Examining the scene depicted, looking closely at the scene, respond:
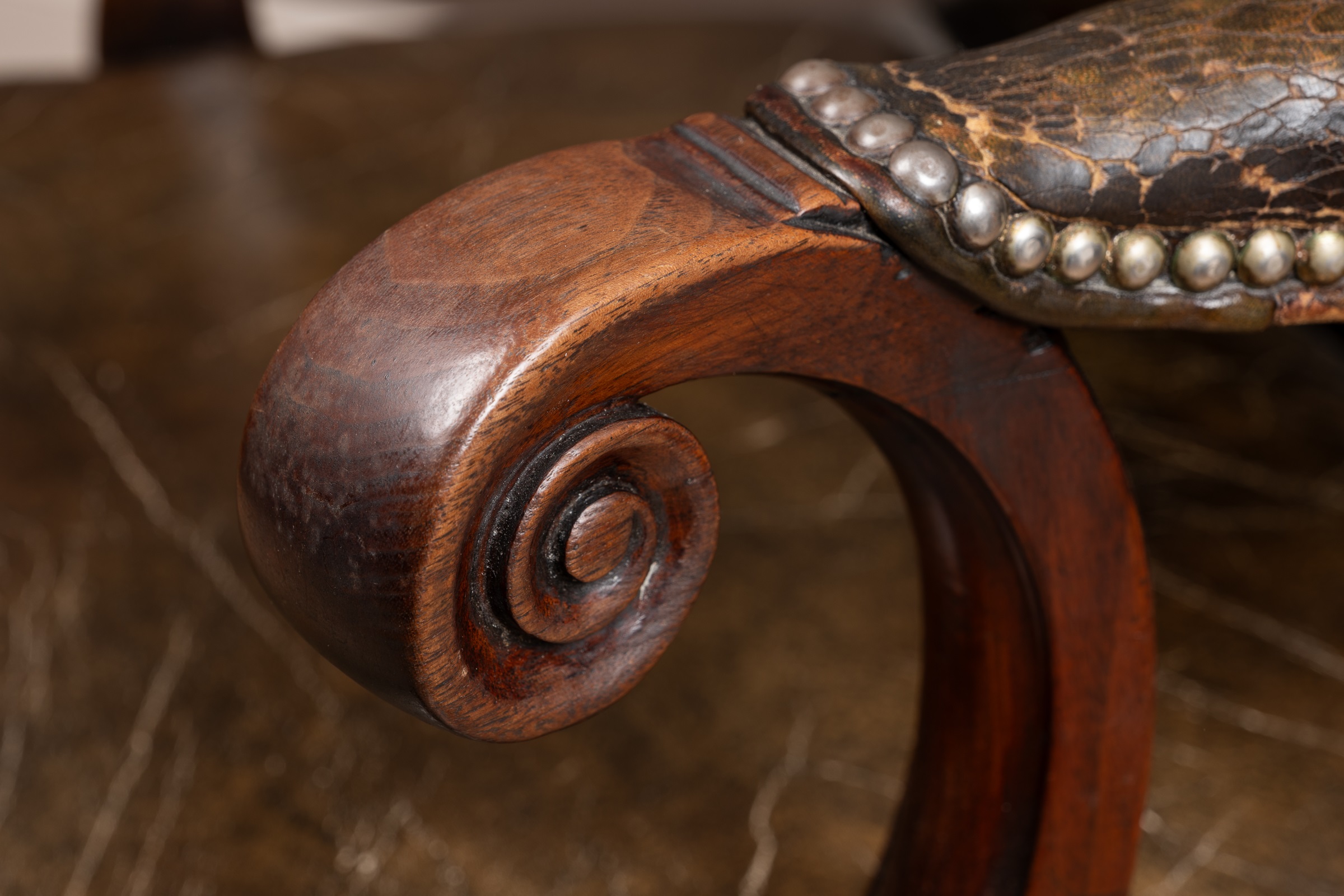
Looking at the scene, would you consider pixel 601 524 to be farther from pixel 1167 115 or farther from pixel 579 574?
pixel 1167 115

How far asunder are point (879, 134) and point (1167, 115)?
11cm

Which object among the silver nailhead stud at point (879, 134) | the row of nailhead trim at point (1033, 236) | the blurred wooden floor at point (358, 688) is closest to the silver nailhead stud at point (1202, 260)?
the row of nailhead trim at point (1033, 236)

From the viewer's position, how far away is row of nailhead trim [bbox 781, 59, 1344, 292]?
45 cm

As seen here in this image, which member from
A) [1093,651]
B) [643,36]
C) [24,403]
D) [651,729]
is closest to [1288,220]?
[1093,651]

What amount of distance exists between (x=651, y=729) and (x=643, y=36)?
3.55ft

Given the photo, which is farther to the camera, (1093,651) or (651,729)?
(651,729)

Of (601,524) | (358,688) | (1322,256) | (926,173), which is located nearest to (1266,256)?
(1322,256)

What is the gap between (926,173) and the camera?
0.45 meters

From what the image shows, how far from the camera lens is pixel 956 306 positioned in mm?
485

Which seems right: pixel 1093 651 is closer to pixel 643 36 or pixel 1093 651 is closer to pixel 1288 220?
pixel 1288 220

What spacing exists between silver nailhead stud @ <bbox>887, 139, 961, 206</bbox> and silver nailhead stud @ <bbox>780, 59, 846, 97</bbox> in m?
0.05

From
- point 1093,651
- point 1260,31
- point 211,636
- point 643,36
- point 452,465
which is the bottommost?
point 211,636

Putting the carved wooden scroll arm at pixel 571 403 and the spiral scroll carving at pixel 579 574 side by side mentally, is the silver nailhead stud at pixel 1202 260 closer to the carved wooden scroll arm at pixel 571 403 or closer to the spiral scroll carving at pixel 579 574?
the carved wooden scroll arm at pixel 571 403

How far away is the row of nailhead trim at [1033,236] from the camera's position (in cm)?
45
